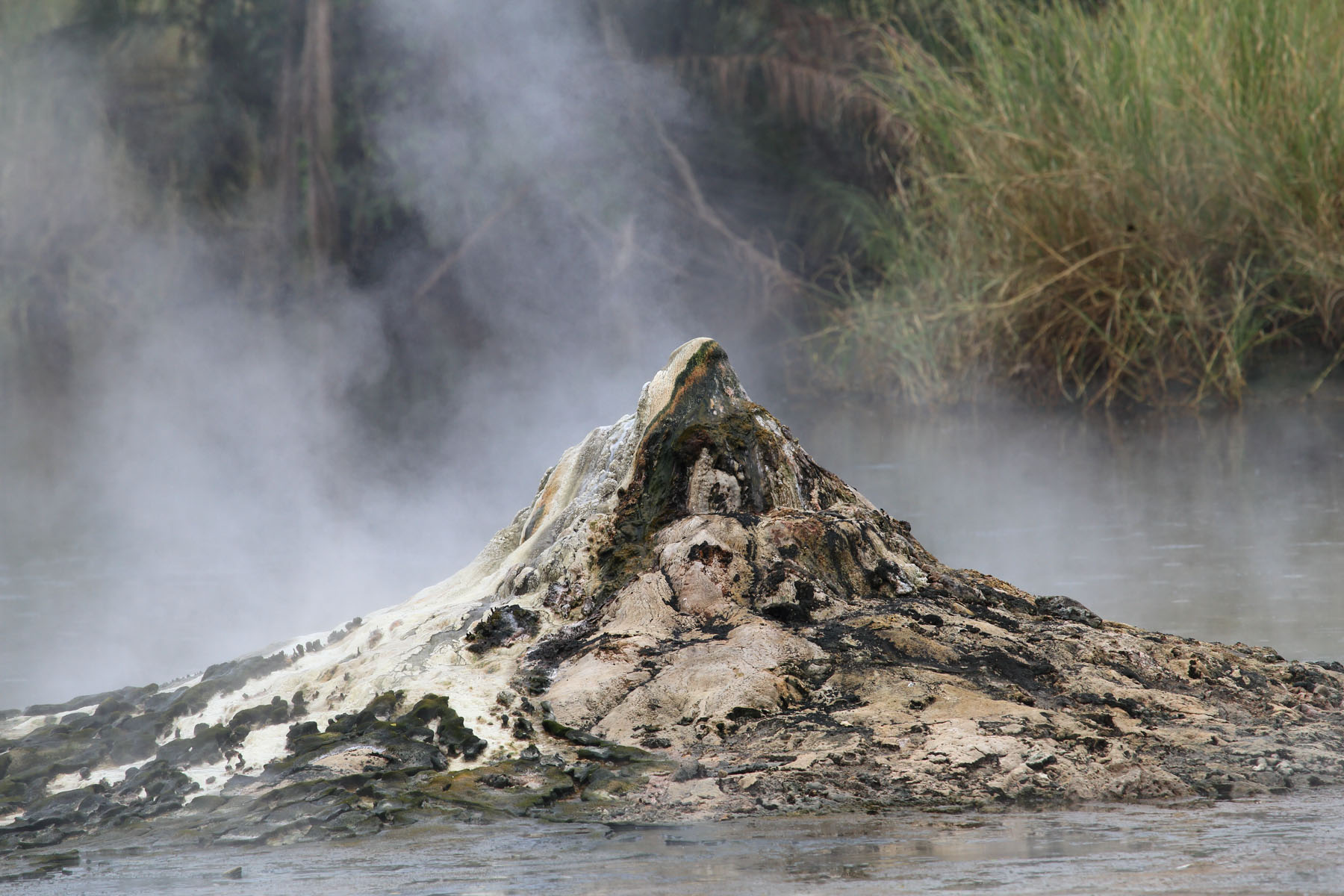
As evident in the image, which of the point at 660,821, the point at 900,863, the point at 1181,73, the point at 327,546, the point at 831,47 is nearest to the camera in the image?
the point at 900,863

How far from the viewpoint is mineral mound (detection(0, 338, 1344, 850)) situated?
2.24m

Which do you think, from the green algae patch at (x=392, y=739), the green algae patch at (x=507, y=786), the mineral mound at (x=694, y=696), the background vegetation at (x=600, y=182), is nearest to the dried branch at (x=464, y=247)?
the background vegetation at (x=600, y=182)

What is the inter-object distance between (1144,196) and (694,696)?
6053 millimetres

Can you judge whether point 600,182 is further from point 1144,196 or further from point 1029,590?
point 1029,590

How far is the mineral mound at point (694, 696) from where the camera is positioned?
2240 mm

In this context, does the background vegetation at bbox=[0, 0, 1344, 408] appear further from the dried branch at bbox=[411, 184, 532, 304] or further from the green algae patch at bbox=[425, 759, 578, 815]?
the green algae patch at bbox=[425, 759, 578, 815]

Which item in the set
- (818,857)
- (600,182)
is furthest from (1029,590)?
(600,182)

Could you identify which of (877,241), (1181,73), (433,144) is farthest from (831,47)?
(1181,73)

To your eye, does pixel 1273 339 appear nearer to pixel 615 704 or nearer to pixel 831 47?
pixel 831 47

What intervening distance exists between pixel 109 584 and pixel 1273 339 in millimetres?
5741

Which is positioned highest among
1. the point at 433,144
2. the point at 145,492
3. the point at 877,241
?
the point at 433,144

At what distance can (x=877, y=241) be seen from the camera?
35.5ft

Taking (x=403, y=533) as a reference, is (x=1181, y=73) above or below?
above

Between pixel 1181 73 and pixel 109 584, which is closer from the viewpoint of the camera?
pixel 109 584
